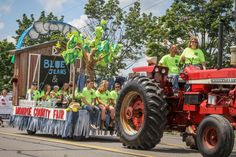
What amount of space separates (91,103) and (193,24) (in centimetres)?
1462

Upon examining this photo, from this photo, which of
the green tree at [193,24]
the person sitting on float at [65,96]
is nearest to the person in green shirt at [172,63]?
the person sitting on float at [65,96]

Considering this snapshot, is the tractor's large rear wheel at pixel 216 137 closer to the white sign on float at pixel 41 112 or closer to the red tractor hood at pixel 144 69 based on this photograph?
the red tractor hood at pixel 144 69

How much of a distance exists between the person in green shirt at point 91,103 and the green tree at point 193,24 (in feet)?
43.9

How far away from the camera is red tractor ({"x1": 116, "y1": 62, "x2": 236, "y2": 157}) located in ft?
29.1

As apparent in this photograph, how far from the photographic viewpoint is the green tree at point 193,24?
27766 millimetres

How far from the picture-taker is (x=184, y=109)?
10.4 m

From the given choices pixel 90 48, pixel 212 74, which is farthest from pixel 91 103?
pixel 212 74

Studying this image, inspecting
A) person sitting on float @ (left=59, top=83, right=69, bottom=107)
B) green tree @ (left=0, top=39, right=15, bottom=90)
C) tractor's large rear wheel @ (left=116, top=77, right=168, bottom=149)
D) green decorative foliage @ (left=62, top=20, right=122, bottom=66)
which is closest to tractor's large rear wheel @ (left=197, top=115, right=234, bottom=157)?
tractor's large rear wheel @ (left=116, top=77, right=168, bottom=149)

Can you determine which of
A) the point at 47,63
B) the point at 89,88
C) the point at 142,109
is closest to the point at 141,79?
the point at 142,109

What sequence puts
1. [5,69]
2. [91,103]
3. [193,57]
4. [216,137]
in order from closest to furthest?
[216,137], [193,57], [91,103], [5,69]

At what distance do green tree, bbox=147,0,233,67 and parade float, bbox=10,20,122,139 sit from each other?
7.15 metres

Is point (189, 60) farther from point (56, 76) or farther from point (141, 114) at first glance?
point (56, 76)

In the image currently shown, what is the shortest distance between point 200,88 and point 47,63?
1357cm

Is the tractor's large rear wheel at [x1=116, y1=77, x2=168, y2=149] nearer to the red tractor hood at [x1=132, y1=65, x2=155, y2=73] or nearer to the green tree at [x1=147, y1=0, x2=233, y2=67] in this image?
the red tractor hood at [x1=132, y1=65, x2=155, y2=73]
